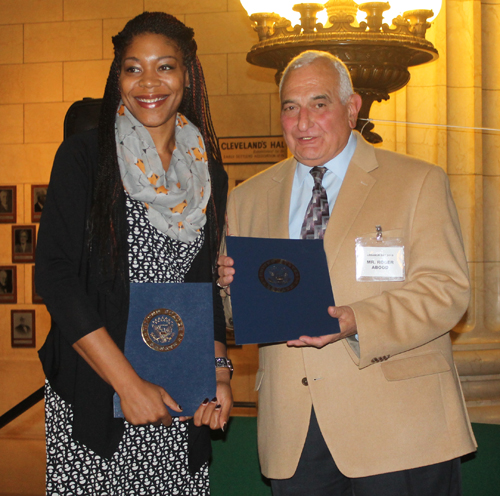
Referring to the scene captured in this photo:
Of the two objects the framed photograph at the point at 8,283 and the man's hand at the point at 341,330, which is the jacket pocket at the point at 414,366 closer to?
the man's hand at the point at 341,330

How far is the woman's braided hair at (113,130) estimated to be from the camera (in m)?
2.02

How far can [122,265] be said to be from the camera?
2.03m

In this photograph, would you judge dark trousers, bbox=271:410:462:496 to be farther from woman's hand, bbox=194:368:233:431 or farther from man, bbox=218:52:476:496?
woman's hand, bbox=194:368:233:431

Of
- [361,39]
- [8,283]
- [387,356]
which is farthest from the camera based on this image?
[8,283]

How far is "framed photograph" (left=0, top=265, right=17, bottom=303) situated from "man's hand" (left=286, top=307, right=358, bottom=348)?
255 inches

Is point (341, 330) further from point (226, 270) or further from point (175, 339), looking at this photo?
point (175, 339)

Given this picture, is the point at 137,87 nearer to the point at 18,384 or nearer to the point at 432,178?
the point at 432,178

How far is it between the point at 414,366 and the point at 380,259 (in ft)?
1.32

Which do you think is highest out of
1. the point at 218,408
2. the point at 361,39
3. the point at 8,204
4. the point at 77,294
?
the point at 361,39

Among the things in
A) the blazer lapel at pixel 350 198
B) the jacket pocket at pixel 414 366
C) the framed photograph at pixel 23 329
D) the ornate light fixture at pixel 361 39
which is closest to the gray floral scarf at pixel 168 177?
the blazer lapel at pixel 350 198

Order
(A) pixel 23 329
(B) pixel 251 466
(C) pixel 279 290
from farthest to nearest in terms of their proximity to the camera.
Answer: (A) pixel 23 329 → (B) pixel 251 466 → (C) pixel 279 290

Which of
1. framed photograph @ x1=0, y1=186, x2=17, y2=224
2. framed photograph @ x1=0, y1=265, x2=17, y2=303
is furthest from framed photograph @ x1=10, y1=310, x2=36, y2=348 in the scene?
framed photograph @ x1=0, y1=186, x2=17, y2=224

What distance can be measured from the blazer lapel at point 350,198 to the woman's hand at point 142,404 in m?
0.76

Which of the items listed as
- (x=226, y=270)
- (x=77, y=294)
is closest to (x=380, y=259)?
(x=226, y=270)
